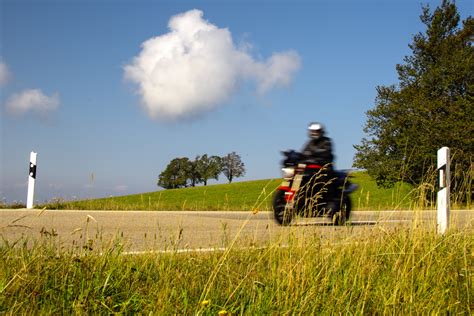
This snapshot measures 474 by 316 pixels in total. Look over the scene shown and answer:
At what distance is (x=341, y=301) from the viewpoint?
364 cm

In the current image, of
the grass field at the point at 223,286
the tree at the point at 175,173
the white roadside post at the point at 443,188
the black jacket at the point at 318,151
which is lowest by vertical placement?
A: the grass field at the point at 223,286

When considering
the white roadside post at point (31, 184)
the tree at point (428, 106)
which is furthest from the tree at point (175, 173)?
the white roadside post at point (31, 184)

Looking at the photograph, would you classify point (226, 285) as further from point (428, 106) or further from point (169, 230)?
point (428, 106)

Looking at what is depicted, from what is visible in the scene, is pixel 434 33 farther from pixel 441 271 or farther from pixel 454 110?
pixel 441 271

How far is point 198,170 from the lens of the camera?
10169cm

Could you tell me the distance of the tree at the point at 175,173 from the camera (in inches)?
3935

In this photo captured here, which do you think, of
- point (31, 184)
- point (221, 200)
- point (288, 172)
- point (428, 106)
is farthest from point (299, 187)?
point (221, 200)

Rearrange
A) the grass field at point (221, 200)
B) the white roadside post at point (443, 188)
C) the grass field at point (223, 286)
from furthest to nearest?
the grass field at point (221, 200), the white roadside post at point (443, 188), the grass field at point (223, 286)

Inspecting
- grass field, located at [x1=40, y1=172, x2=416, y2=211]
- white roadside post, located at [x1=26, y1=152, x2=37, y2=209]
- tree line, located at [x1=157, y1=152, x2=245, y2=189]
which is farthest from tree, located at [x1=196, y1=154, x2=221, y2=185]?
white roadside post, located at [x1=26, y1=152, x2=37, y2=209]

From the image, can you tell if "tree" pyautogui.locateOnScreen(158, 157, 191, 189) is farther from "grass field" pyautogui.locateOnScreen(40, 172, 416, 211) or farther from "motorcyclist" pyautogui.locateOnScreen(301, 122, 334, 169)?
"motorcyclist" pyautogui.locateOnScreen(301, 122, 334, 169)

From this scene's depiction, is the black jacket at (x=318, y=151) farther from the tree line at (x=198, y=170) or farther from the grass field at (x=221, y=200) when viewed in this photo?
the tree line at (x=198, y=170)

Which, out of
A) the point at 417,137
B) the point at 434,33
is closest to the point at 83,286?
the point at 417,137

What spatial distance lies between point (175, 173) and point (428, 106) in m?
75.2

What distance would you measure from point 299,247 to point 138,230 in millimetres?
4150
